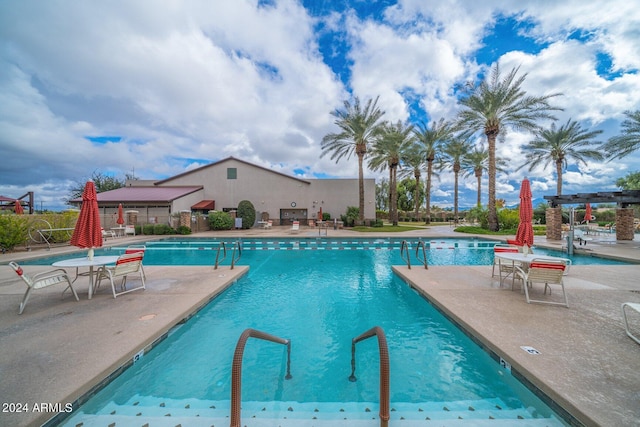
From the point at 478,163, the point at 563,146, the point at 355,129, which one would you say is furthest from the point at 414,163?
the point at 563,146

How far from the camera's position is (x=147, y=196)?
25.2 metres

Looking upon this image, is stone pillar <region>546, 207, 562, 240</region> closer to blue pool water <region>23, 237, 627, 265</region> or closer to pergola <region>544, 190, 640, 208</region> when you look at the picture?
pergola <region>544, 190, 640, 208</region>

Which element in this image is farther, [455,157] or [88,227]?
[455,157]

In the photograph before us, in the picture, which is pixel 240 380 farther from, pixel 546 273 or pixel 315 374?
pixel 546 273

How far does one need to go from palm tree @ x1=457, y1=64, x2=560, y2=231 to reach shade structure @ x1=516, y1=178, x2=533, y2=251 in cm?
1588

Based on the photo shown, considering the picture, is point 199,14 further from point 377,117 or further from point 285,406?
point 377,117

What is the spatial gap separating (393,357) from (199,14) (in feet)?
46.2

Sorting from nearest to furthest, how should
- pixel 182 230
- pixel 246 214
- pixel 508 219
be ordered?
pixel 182 230 < pixel 508 219 < pixel 246 214

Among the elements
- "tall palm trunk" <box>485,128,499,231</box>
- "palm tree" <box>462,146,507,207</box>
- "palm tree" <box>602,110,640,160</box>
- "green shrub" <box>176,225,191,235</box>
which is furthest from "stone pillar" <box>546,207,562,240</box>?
"green shrub" <box>176,225,191,235</box>

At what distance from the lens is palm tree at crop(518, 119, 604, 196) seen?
79.5 feet

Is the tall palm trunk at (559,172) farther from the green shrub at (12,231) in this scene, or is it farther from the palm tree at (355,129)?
the green shrub at (12,231)

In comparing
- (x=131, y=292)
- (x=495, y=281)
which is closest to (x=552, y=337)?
(x=495, y=281)

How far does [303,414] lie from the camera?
2.54m

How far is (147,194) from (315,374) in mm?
29190
